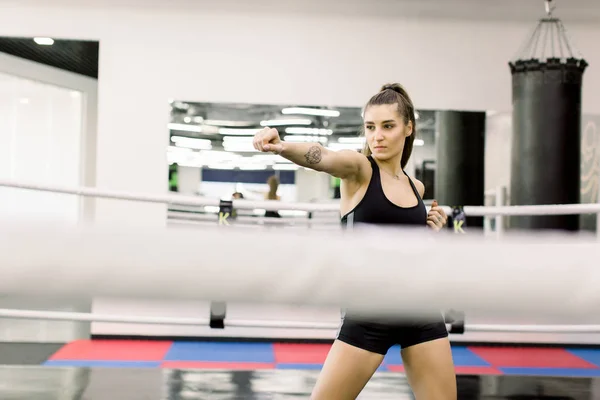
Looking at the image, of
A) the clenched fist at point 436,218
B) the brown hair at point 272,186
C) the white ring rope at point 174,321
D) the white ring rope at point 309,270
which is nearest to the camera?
the white ring rope at point 309,270

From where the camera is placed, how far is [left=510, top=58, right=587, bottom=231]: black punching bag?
348 centimetres

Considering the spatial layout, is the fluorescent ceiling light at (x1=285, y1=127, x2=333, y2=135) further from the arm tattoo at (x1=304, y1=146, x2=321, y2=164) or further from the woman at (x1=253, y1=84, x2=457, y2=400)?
the arm tattoo at (x1=304, y1=146, x2=321, y2=164)

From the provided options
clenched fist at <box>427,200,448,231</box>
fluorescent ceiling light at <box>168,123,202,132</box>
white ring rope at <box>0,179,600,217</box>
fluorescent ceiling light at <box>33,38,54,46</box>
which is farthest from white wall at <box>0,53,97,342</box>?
clenched fist at <box>427,200,448,231</box>

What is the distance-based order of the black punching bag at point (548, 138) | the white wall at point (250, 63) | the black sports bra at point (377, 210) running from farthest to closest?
the white wall at point (250, 63) < the black punching bag at point (548, 138) < the black sports bra at point (377, 210)

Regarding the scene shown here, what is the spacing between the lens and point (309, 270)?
1.98 ft

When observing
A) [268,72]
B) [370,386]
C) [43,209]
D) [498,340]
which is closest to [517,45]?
[268,72]

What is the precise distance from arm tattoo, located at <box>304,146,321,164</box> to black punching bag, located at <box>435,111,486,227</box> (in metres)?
3.40

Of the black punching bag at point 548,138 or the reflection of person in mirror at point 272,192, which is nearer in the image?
the black punching bag at point 548,138

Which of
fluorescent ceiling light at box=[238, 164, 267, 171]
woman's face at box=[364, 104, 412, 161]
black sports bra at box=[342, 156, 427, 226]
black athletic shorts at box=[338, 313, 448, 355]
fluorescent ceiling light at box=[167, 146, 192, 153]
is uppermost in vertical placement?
fluorescent ceiling light at box=[167, 146, 192, 153]

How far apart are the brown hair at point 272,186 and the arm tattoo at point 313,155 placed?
3.31 metres

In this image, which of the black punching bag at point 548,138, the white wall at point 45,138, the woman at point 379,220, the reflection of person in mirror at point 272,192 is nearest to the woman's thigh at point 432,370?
the woman at point 379,220

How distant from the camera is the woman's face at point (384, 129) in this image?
153 centimetres

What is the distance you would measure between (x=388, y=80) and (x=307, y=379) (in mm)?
2809

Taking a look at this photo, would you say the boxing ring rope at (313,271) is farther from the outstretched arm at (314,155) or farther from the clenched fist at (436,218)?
the clenched fist at (436,218)
